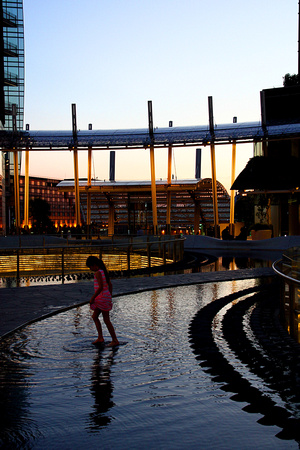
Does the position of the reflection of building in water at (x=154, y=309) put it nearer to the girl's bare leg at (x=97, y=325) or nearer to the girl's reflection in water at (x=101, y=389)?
the girl's bare leg at (x=97, y=325)

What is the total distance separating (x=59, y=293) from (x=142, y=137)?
1452 inches

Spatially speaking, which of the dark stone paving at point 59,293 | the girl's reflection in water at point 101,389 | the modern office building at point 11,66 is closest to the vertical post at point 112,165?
the modern office building at point 11,66

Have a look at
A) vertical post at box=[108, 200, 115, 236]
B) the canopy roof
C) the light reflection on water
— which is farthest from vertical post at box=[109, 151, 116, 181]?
the light reflection on water

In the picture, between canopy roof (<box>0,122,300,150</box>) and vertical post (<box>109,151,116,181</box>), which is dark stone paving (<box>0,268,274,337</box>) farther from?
vertical post (<box>109,151,116,181</box>)

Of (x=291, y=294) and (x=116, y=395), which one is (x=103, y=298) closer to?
(x=116, y=395)

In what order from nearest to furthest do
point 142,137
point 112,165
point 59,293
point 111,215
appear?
point 59,293, point 142,137, point 111,215, point 112,165

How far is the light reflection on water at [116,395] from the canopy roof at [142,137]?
3856cm

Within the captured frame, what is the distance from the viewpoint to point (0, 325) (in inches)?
364

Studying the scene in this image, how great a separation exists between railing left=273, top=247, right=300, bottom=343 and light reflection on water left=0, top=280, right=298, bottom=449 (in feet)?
5.08

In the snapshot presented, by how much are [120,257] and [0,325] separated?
9.00m

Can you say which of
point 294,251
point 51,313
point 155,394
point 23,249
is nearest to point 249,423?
point 155,394

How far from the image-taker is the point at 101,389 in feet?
19.1

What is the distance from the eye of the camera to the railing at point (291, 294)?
7.88 meters

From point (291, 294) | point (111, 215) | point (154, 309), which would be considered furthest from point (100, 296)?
point (111, 215)
